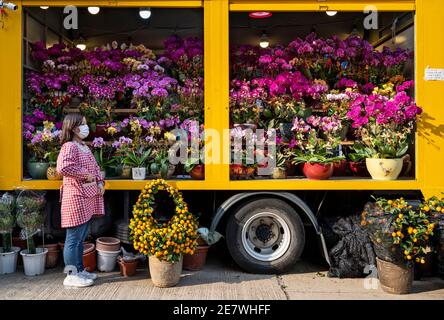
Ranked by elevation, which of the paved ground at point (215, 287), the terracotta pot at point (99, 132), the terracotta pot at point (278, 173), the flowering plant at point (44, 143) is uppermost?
the terracotta pot at point (99, 132)

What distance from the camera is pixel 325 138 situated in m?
5.35

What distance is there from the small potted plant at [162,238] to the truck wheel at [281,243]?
56 cm

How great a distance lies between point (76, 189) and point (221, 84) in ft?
6.33

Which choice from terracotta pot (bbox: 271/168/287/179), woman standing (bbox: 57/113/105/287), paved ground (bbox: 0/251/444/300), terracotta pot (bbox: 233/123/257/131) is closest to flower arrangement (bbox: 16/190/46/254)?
woman standing (bbox: 57/113/105/287)

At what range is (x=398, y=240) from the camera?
425 centimetres

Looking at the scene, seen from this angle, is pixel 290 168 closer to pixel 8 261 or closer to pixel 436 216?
pixel 436 216

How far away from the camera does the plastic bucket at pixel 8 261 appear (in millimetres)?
4922

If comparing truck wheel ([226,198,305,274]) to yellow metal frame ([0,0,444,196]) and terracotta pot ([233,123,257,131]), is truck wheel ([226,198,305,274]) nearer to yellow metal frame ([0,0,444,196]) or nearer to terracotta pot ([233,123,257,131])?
yellow metal frame ([0,0,444,196])

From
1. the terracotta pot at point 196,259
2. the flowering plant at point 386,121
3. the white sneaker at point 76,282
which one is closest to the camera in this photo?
the white sneaker at point 76,282

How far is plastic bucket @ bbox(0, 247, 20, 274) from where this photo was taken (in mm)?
4922

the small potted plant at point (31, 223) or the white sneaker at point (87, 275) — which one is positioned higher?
the small potted plant at point (31, 223)

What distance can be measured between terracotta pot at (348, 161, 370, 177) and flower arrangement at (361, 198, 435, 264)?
88 centimetres

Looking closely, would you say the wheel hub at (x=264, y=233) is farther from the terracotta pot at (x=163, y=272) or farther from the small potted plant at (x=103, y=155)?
the small potted plant at (x=103, y=155)

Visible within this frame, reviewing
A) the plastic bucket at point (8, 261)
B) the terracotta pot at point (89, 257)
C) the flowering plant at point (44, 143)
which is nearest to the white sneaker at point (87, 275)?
the terracotta pot at point (89, 257)
